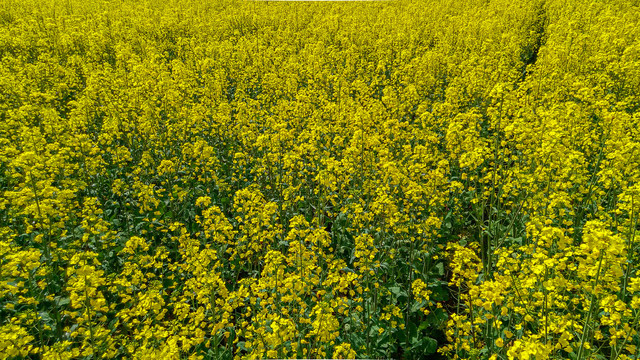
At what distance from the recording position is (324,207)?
225 inches

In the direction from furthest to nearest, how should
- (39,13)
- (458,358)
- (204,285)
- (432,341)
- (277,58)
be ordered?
1. (39,13)
2. (277,58)
3. (432,341)
4. (458,358)
5. (204,285)

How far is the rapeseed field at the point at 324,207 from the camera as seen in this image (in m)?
3.32

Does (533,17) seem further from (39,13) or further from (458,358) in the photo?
(39,13)

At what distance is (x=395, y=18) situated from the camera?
18.4 m

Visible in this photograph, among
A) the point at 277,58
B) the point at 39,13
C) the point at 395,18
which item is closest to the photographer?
the point at 277,58

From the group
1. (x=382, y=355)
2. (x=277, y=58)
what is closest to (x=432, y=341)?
(x=382, y=355)

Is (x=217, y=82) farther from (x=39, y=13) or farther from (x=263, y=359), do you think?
(x=39, y=13)

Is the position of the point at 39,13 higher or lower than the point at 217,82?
higher

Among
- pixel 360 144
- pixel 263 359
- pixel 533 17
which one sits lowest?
pixel 263 359

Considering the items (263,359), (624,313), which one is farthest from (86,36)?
(624,313)

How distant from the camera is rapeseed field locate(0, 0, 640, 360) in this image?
3322mm

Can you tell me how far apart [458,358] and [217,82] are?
7386 mm

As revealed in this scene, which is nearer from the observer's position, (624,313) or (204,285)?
(624,313)

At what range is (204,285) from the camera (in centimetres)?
354
